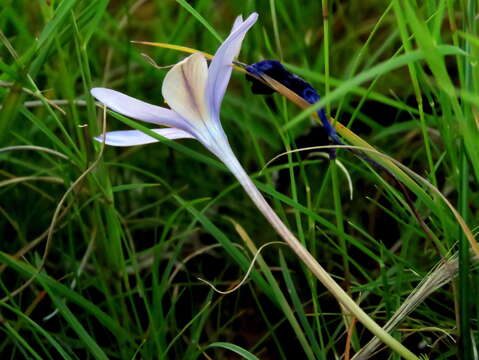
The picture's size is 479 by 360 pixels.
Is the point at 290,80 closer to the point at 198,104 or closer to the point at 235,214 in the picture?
the point at 198,104

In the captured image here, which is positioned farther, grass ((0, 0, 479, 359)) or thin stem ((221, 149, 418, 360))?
grass ((0, 0, 479, 359))

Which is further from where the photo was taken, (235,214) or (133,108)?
(235,214)

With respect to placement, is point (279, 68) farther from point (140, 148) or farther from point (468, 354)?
point (140, 148)

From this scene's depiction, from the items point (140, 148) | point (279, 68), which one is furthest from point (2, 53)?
point (279, 68)

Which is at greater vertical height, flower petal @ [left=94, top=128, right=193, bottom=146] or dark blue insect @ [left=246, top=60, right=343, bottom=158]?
dark blue insect @ [left=246, top=60, right=343, bottom=158]

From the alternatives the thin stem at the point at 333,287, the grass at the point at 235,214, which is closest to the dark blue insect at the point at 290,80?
the grass at the point at 235,214

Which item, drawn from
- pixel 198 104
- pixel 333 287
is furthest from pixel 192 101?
pixel 333 287

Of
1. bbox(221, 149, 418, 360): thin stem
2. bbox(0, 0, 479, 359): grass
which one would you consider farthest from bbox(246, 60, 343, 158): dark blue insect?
bbox(221, 149, 418, 360): thin stem

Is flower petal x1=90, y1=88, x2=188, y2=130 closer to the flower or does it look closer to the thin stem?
the flower
